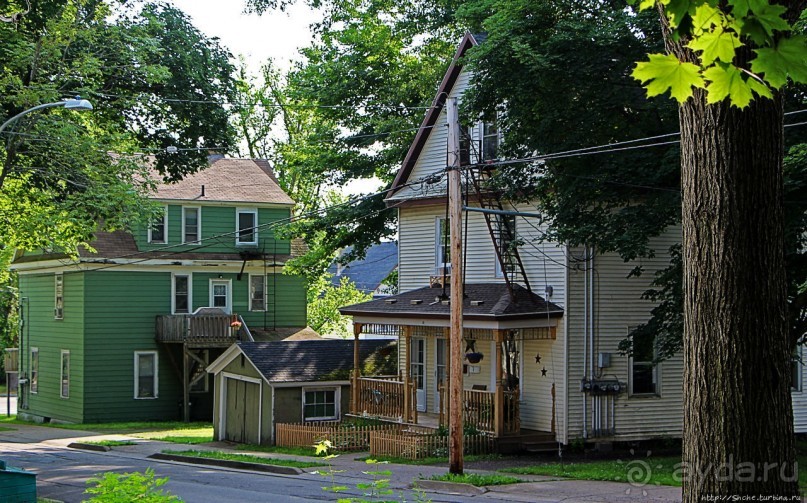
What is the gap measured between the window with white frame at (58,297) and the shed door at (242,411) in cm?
1398

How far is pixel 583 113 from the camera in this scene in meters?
23.3

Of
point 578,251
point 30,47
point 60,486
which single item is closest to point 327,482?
point 60,486

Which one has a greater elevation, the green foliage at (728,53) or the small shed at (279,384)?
the green foliage at (728,53)

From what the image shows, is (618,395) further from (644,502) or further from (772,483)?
(772,483)

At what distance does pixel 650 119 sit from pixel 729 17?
19086mm

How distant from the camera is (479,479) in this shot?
2050 cm

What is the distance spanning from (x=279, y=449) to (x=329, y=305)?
1239 inches

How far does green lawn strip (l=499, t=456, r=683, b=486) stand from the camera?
20.4m

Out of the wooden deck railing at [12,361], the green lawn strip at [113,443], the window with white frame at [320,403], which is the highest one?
the wooden deck railing at [12,361]

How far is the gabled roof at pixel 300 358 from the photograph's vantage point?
31672 mm

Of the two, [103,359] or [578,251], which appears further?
[103,359]

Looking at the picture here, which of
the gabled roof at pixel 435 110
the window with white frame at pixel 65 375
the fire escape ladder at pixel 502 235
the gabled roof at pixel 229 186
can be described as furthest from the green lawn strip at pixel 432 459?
the window with white frame at pixel 65 375

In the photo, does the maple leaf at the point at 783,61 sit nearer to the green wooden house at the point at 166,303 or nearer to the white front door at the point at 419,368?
the white front door at the point at 419,368

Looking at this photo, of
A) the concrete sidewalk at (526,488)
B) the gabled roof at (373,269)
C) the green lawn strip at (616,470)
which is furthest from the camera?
the gabled roof at (373,269)
